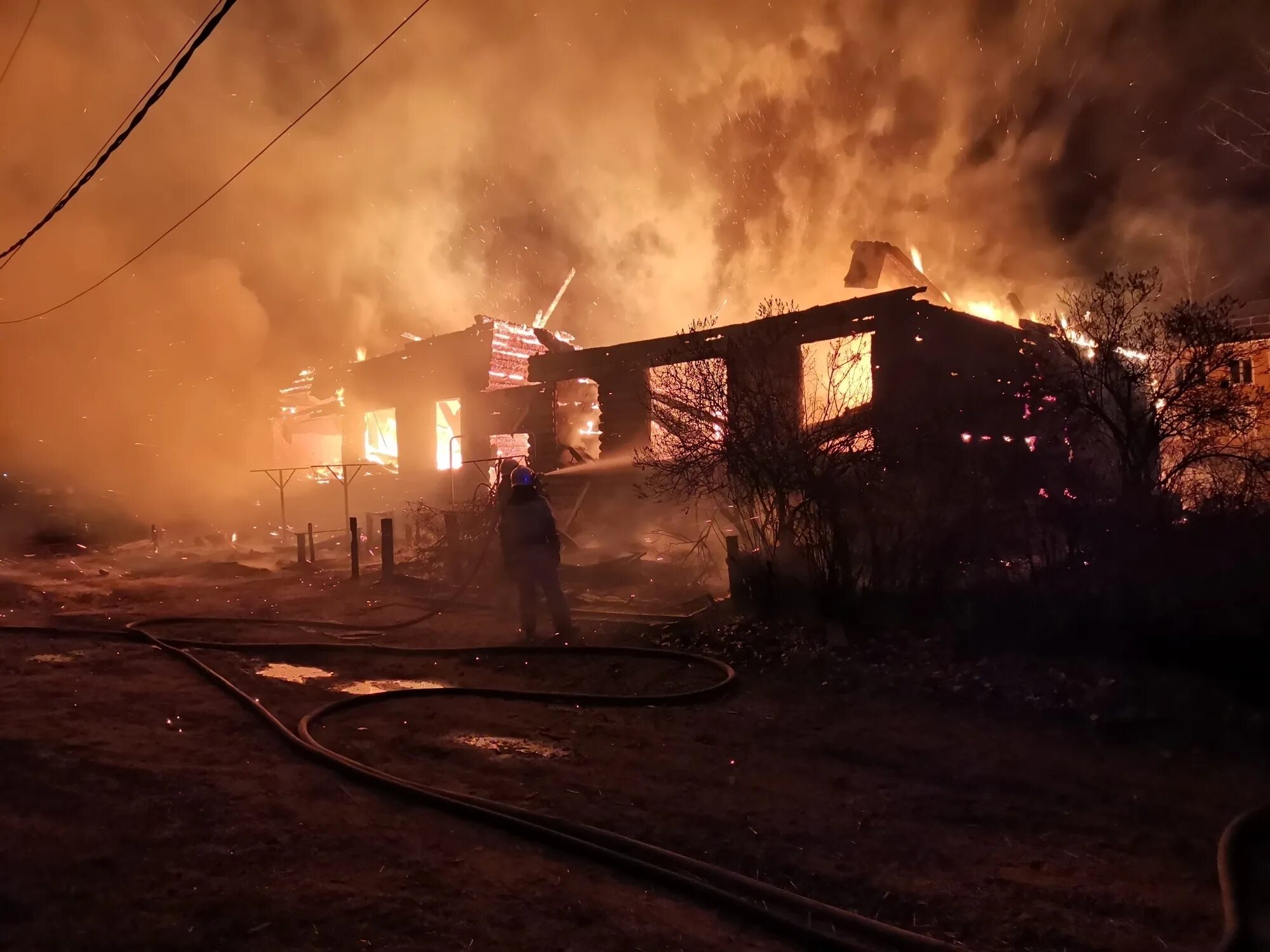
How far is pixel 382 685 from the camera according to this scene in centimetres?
673

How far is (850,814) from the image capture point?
154 inches

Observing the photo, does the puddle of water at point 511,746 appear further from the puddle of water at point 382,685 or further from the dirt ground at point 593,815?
the puddle of water at point 382,685

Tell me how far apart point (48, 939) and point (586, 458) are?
18.6 metres

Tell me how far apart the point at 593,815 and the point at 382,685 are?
3559 mm

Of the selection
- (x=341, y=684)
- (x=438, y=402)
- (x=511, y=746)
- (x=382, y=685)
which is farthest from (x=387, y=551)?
(x=438, y=402)

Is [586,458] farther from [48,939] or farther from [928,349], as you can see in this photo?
[48,939]

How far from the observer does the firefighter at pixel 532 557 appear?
27.0ft

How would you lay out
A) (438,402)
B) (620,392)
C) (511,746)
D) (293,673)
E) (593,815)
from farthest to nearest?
(438,402) < (620,392) < (293,673) < (511,746) < (593,815)

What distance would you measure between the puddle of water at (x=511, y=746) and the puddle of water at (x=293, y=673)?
246 centimetres

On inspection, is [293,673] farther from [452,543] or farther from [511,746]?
[452,543]

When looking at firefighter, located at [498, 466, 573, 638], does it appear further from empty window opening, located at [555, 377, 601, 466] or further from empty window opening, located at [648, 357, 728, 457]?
empty window opening, located at [555, 377, 601, 466]

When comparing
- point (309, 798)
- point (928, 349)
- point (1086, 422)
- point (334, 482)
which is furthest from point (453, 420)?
point (309, 798)

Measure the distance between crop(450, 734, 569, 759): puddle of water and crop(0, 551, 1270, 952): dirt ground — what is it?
0.03 meters

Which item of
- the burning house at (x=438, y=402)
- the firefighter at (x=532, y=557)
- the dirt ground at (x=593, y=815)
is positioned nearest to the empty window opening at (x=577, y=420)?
the burning house at (x=438, y=402)
